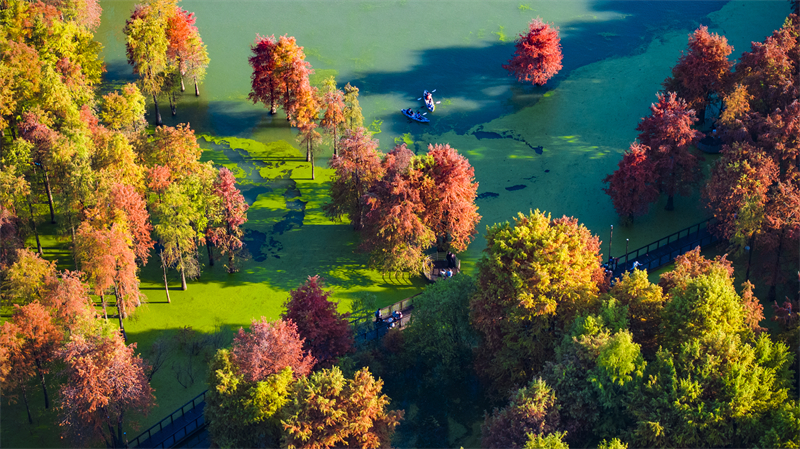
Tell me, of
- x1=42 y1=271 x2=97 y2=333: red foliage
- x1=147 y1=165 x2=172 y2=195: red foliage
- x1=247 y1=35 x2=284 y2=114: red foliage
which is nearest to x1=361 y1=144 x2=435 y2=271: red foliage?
x1=147 y1=165 x2=172 y2=195: red foliage

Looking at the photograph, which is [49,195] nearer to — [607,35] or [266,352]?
[266,352]

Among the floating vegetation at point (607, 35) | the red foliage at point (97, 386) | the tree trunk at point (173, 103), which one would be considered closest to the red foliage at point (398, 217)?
the red foliage at point (97, 386)

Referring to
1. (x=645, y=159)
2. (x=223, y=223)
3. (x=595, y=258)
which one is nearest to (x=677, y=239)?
(x=645, y=159)

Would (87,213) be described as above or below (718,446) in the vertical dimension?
above

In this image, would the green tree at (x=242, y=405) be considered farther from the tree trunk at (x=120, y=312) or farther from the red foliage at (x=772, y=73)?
the red foliage at (x=772, y=73)

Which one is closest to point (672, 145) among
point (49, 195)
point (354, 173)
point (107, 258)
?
point (354, 173)

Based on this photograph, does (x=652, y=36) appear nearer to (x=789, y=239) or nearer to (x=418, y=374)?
(x=789, y=239)

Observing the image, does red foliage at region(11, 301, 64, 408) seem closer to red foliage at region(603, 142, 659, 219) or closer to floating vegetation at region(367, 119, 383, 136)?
floating vegetation at region(367, 119, 383, 136)
